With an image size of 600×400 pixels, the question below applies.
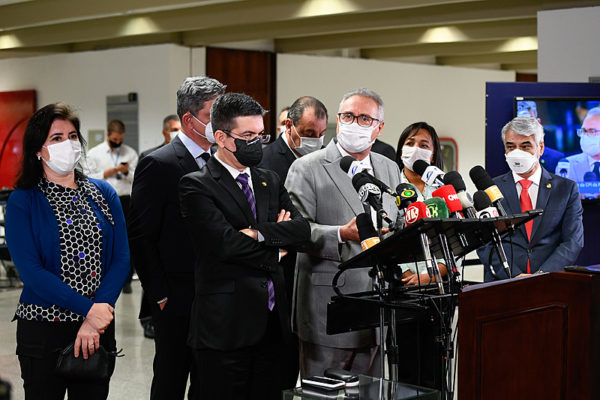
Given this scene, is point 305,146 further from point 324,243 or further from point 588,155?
point 588,155

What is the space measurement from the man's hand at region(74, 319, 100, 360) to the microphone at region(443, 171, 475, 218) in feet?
4.68

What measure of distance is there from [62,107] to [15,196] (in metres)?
0.40

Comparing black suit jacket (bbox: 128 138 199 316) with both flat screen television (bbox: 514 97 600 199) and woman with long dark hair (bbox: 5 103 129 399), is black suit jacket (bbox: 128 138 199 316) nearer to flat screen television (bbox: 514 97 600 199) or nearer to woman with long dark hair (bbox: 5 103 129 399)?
woman with long dark hair (bbox: 5 103 129 399)

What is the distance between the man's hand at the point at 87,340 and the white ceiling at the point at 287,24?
21.9 feet

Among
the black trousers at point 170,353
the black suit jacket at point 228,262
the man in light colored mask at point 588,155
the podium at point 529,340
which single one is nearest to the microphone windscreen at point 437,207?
the podium at point 529,340

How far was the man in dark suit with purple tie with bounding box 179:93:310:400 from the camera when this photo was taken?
310 centimetres

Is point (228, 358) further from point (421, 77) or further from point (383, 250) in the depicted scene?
point (421, 77)

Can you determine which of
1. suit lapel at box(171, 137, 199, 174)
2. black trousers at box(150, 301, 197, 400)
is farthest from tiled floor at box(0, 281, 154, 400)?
suit lapel at box(171, 137, 199, 174)

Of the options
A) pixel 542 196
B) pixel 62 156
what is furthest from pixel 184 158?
pixel 542 196

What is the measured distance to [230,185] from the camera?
10.6 ft

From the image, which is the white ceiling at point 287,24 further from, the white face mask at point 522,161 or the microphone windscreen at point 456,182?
the microphone windscreen at point 456,182

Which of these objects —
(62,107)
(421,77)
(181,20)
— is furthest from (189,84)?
(421,77)

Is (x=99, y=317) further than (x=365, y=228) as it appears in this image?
Yes

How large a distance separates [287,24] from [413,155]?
758 cm
